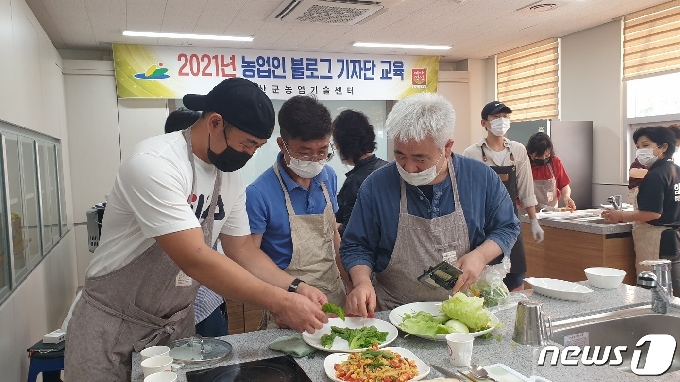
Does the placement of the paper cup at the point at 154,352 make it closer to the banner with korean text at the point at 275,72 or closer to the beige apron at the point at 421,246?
the beige apron at the point at 421,246

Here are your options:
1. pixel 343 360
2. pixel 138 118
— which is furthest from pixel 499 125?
pixel 138 118

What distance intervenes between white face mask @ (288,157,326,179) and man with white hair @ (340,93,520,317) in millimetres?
231

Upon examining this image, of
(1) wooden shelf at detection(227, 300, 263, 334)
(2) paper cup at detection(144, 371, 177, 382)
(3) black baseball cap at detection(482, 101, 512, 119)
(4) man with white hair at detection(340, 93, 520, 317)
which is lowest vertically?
(1) wooden shelf at detection(227, 300, 263, 334)

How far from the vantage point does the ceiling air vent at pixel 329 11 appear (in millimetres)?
4457

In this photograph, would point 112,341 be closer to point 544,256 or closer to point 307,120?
point 307,120

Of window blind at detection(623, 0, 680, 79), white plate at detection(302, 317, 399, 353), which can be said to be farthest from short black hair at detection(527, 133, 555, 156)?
white plate at detection(302, 317, 399, 353)

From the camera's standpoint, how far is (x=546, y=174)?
5.18 meters

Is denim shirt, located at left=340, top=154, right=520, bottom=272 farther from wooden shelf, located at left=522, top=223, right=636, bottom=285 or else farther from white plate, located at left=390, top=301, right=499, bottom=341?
wooden shelf, located at left=522, top=223, right=636, bottom=285

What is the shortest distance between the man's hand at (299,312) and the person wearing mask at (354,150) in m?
1.33

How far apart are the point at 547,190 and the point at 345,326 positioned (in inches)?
162

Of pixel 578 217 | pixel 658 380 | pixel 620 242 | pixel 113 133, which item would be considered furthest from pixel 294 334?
pixel 113 133

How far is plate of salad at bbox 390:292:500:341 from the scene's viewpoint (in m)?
1.59

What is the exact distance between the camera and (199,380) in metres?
1.35

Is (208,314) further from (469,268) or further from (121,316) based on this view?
(469,268)
